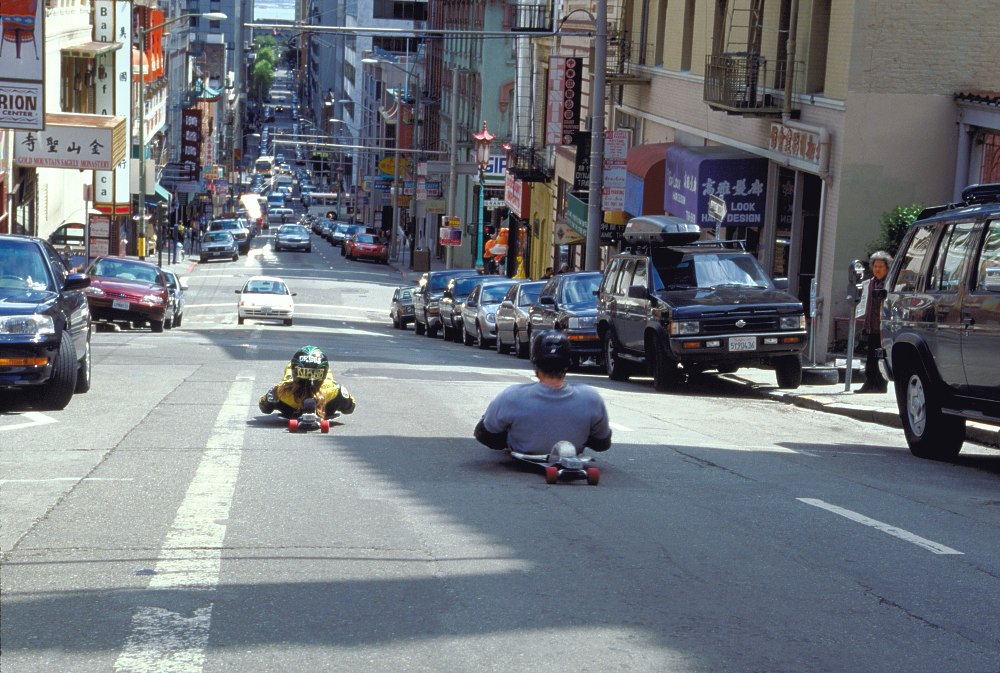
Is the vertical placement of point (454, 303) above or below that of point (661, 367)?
below

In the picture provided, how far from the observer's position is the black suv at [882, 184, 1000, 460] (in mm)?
12648

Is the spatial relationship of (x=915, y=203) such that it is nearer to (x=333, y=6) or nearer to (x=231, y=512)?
(x=231, y=512)

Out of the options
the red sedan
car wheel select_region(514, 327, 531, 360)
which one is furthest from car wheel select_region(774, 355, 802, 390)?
the red sedan

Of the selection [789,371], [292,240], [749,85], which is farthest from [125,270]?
[292,240]

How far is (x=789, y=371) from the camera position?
837 inches

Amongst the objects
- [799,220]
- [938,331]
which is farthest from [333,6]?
[938,331]

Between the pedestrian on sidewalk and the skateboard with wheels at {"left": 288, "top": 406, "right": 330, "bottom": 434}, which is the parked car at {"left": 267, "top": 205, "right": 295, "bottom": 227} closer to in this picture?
the pedestrian on sidewalk

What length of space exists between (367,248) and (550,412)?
80.4 meters

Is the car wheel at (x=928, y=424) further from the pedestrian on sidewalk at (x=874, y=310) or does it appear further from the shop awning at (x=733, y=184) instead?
the shop awning at (x=733, y=184)

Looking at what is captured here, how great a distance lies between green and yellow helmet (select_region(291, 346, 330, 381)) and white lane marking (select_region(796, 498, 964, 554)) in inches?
188

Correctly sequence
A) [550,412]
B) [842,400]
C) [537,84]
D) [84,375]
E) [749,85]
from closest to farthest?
[550,412]
[84,375]
[842,400]
[749,85]
[537,84]

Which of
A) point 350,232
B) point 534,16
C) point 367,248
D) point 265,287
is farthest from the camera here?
point 350,232

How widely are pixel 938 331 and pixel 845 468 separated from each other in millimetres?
1740

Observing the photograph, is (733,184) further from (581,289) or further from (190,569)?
(190,569)
